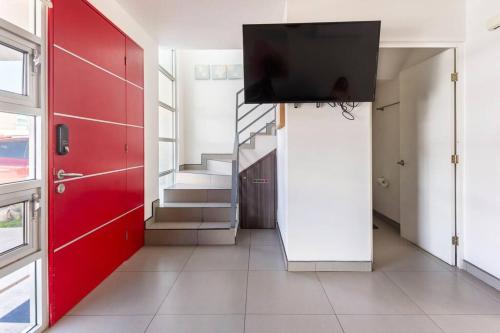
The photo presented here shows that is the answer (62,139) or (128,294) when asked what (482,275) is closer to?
(128,294)

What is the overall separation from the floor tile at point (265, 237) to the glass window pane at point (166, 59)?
10.6 ft

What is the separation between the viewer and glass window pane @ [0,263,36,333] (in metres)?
2.13

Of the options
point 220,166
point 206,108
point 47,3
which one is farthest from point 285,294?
point 206,108

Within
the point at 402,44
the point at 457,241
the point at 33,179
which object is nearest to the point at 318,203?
the point at 457,241

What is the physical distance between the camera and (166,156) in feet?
18.2

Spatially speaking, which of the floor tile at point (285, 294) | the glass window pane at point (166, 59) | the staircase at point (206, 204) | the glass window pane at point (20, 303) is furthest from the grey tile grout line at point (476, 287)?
the glass window pane at point (166, 59)

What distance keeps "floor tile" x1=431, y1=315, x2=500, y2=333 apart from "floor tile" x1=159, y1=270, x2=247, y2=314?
1483mm

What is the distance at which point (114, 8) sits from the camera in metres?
3.28

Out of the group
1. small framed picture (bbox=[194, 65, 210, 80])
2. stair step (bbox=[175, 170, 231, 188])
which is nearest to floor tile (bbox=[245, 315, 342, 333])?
stair step (bbox=[175, 170, 231, 188])

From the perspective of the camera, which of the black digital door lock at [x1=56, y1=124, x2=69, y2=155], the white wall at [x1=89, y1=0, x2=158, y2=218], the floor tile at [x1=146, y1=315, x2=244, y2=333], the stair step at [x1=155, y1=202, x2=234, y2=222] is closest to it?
the floor tile at [x1=146, y1=315, x2=244, y2=333]

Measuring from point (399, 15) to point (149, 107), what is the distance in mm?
3218

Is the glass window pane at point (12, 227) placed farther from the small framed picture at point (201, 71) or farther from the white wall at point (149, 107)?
the small framed picture at point (201, 71)

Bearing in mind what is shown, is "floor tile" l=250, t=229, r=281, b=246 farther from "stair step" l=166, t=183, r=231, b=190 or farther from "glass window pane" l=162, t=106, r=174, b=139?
"glass window pane" l=162, t=106, r=174, b=139

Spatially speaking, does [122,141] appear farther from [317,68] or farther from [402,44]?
[402,44]
